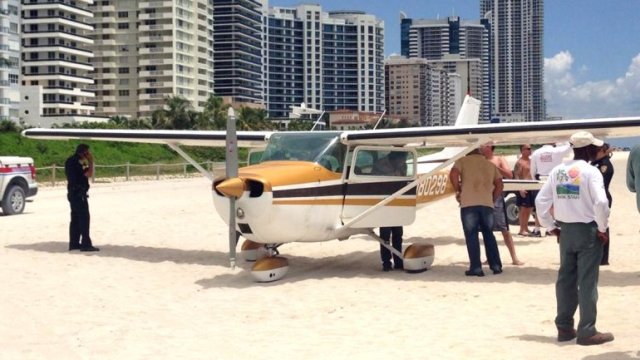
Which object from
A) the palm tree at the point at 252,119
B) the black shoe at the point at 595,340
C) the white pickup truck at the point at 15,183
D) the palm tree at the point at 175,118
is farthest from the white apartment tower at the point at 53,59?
the black shoe at the point at 595,340

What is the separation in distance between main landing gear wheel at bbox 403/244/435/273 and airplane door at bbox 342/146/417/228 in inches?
21.7

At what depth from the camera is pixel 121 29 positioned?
123 meters

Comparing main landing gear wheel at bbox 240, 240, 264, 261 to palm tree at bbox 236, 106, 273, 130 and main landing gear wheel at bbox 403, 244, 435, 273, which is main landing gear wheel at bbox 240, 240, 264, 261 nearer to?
main landing gear wheel at bbox 403, 244, 435, 273

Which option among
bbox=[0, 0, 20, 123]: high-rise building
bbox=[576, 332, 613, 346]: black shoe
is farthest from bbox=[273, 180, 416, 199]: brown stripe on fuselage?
bbox=[0, 0, 20, 123]: high-rise building

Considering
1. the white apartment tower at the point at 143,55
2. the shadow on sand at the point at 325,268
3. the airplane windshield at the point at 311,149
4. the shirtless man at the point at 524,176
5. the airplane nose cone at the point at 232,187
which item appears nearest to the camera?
the airplane nose cone at the point at 232,187

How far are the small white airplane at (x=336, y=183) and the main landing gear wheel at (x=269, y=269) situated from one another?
0.01m

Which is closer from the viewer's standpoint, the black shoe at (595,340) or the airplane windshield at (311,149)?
the black shoe at (595,340)

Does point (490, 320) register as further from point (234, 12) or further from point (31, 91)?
point (234, 12)

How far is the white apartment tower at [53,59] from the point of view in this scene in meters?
100

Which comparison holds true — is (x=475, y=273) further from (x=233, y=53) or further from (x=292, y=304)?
(x=233, y=53)

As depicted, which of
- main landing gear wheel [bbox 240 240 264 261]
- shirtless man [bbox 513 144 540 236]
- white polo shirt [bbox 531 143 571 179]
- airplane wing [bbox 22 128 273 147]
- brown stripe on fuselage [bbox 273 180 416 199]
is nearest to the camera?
brown stripe on fuselage [bbox 273 180 416 199]

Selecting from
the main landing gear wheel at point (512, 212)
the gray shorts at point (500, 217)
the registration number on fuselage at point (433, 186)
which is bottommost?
the main landing gear wheel at point (512, 212)

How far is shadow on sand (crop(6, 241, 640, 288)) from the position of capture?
35.4 feet

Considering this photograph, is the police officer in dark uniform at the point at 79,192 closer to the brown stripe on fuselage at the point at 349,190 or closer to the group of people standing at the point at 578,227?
the brown stripe on fuselage at the point at 349,190
